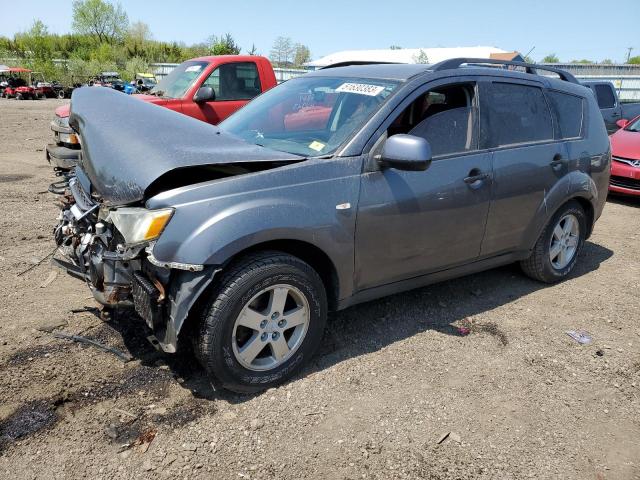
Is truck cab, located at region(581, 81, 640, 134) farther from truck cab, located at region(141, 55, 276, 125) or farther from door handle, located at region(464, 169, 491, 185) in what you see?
door handle, located at region(464, 169, 491, 185)

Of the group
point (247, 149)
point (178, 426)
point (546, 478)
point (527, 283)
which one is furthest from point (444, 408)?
point (527, 283)

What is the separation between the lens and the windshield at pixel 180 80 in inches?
326

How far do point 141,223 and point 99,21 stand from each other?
8659 centimetres

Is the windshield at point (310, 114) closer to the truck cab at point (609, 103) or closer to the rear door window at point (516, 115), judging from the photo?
the rear door window at point (516, 115)

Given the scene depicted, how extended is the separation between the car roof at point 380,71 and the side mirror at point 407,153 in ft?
2.24

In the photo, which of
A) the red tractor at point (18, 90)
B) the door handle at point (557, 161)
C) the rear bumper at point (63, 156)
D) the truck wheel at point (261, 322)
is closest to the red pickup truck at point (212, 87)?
the rear bumper at point (63, 156)

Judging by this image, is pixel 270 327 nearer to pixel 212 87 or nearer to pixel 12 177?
pixel 212 87

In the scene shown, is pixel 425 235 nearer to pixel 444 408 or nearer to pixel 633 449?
pixel 444 408

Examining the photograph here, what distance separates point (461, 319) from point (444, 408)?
1211 mm

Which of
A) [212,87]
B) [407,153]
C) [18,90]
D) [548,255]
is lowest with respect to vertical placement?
[548,255]

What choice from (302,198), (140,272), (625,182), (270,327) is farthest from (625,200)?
(140,272)

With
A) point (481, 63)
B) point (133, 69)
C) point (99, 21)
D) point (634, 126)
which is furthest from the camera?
point (99, 21)

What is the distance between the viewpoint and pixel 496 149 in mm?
3916

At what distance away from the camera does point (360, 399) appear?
3043 mm
